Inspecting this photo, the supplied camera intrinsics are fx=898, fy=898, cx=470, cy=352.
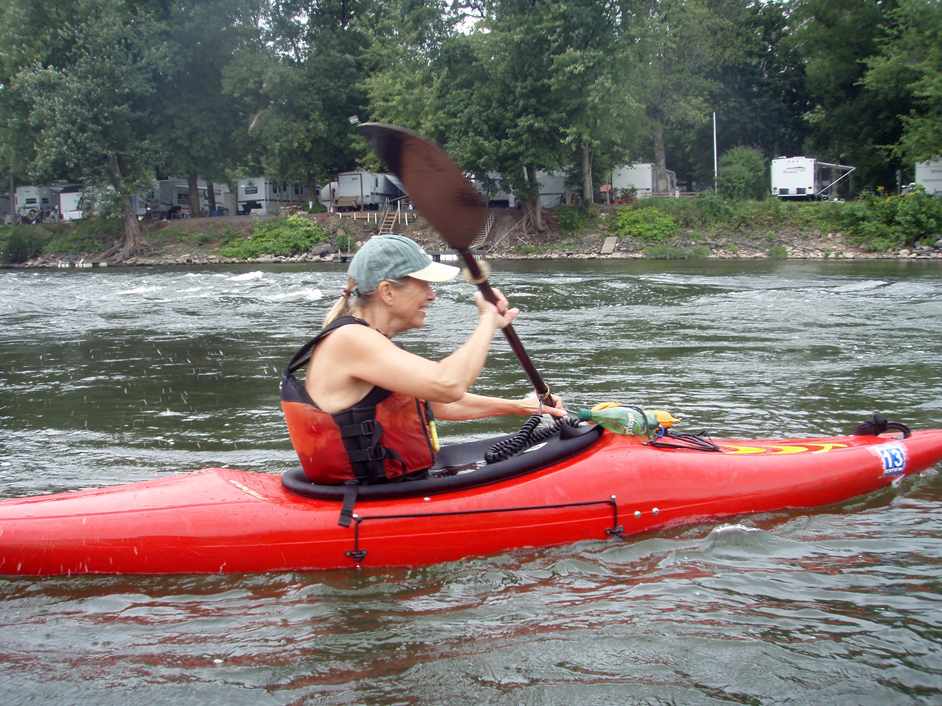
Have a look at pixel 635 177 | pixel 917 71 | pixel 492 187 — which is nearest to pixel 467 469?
pixel 917 71

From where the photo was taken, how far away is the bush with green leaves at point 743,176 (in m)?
28.5

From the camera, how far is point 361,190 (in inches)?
1382

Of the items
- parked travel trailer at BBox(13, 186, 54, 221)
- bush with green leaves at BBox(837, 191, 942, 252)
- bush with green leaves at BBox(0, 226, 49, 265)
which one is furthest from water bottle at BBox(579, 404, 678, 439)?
parked travel trailer at BBox(13, 186, 54, 221)

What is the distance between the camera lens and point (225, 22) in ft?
111

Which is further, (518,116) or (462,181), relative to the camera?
(518,116)

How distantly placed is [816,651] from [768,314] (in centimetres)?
913

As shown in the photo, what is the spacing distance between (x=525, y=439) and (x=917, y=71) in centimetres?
2582

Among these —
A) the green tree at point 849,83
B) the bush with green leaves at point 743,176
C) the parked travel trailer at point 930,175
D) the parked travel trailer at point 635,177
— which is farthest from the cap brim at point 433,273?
the parked travel trailer at point 635,177

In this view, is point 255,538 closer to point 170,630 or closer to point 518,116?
point 170,630

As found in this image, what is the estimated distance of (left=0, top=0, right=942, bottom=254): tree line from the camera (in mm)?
27141

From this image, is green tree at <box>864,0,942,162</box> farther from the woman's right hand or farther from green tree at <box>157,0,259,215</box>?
the woman's right hand

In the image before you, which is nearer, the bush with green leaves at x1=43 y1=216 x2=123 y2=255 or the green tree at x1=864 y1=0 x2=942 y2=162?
the green tree at x1=864 y1=0 x2=942 y2=162

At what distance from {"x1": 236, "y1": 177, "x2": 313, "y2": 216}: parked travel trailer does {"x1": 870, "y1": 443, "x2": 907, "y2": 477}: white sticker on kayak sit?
35.2 m

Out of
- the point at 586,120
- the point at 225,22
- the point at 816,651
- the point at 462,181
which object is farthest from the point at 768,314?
the point at 225,22
